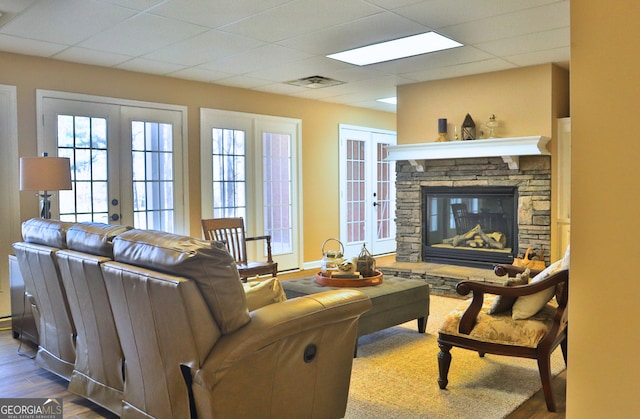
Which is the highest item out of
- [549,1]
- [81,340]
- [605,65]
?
[549,1]

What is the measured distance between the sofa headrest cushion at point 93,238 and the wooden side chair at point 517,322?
1869 mm

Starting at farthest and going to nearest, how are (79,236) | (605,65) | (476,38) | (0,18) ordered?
(476,38) < (0,18) < (79,236) < (605,65)

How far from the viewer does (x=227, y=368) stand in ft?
6.67

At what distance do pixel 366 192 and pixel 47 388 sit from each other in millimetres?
5955

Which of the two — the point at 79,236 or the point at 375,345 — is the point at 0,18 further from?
the point at 375,345

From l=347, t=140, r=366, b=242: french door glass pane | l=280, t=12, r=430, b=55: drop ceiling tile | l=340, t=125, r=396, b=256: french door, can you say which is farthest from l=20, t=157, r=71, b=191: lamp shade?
l=347, t=140, r=366, b=242: french door glass pane

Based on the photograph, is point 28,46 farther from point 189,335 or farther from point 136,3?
point 189,335

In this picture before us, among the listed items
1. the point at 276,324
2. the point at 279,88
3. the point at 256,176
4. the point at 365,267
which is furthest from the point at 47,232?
the point at 279,88

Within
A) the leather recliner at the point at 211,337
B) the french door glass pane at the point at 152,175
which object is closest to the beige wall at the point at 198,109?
the french door glass pane at the point at 152,175

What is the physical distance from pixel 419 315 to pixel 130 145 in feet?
11.3

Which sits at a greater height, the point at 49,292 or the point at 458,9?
the point at 458,9

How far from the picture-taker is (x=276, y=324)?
2.16m

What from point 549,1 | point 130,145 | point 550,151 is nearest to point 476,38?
point 549,1

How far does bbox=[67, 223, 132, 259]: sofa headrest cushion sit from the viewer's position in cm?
261
